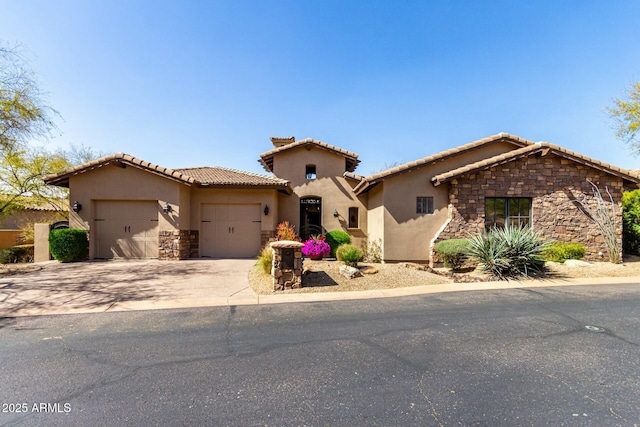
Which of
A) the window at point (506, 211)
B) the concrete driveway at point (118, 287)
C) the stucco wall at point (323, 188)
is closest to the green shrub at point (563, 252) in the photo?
the window at point (506, 211)

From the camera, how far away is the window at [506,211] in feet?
38.2

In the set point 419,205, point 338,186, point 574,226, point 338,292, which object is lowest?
point 338,292

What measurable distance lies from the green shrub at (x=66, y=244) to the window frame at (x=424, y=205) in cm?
1405

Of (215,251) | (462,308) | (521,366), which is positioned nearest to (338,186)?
(215,251)

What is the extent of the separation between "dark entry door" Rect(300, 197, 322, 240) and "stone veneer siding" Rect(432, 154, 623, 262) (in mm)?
7021

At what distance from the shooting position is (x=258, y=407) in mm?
2775

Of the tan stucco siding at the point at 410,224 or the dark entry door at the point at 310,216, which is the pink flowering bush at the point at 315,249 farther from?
the dark entry door at the point at 310,216

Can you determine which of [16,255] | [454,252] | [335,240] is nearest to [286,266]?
[454,252]

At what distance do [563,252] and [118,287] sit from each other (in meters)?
14.7

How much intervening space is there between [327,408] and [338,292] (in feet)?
15.3

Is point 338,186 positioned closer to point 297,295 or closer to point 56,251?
point 297,295

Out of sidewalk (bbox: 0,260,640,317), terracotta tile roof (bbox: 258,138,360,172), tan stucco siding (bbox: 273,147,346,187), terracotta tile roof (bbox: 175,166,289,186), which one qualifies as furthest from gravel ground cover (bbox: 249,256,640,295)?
terracotta tile roof (bbox: 258,138,360,172)

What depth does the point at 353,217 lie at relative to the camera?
53.6 ft

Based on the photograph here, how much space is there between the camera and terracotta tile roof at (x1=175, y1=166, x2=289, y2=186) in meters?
13.2
